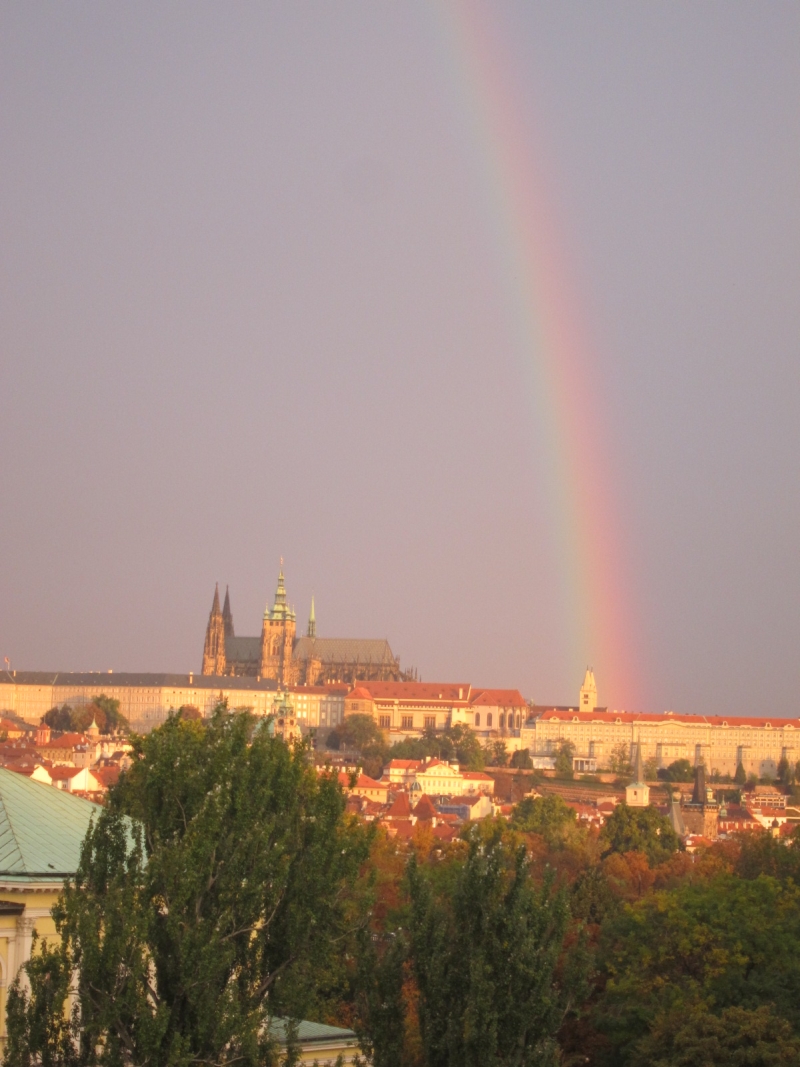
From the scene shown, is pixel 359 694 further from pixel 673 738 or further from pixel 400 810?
pixel 400 810

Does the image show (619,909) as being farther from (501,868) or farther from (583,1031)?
(501,868)

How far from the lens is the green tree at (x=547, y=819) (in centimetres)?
8369

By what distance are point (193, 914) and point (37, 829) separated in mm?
4296

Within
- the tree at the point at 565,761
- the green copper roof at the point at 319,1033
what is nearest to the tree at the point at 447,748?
the tree at the point at 565,761

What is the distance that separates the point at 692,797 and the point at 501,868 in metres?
136

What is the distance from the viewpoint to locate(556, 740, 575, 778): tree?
545 feet

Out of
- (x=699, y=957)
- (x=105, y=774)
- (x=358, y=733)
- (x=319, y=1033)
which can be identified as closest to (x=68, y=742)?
(x=105, y=774)

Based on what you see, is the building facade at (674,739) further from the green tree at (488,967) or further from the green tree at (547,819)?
the green tree at (488,967)

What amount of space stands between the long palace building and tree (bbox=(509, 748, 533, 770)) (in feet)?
56.1

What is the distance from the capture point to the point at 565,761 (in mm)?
171250

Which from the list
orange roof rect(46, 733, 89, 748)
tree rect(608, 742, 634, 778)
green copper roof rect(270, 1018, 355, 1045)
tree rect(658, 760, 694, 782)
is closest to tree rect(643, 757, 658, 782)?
tree rect(658, 760, 694, 782)

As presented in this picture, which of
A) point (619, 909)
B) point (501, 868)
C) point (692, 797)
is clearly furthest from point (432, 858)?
point (692, 797)

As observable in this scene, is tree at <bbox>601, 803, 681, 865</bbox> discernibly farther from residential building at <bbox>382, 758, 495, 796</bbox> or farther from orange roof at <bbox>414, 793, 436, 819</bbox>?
residential building at <bbox>382, 758, 495, 796</bbox>

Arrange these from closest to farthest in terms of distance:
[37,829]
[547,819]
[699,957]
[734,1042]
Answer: [37,829] < [734,1042] < [699,957] < [547,819]
